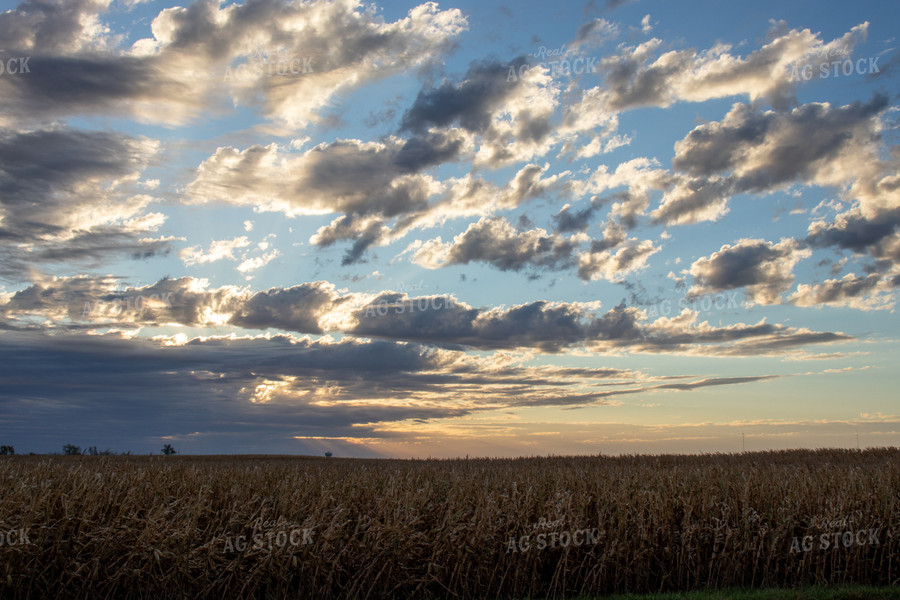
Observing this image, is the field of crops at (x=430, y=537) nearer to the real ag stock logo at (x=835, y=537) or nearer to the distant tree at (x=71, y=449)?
the real ag stock logo at (x=835, y=537)

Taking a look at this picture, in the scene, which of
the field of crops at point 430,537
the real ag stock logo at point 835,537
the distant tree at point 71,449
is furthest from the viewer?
the distant tree at point 71,449

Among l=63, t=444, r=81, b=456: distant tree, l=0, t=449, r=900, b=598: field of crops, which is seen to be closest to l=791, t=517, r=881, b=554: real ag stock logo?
l=0, t=449, r=900, b=598: field of crops

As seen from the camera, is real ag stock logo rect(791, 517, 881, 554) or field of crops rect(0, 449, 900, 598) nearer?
field of crops rect(0, 449, 900, 598)

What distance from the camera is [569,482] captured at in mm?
19047

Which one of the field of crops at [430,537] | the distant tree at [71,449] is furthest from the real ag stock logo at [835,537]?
the distant tree at [71,449]

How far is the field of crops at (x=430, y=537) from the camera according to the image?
42.4 feet

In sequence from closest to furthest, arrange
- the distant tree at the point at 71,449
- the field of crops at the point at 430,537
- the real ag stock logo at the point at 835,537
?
the field of crops at the point at 430,537 → the real ag stock logo at the point at 835,537 → the distant tree at the point at 71,449

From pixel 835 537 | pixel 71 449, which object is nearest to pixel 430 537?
pixel 835 537

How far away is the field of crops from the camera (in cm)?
1294

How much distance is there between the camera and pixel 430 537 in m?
14.5

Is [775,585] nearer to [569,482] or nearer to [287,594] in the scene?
[569,482]

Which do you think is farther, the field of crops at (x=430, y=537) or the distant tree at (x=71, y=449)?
the distant tree at (x=71, y=449)

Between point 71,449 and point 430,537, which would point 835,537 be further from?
point 71,449

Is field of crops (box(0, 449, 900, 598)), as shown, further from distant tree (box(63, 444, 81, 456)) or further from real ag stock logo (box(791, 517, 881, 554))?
distant tree (box(63, 444, 81, 456))
